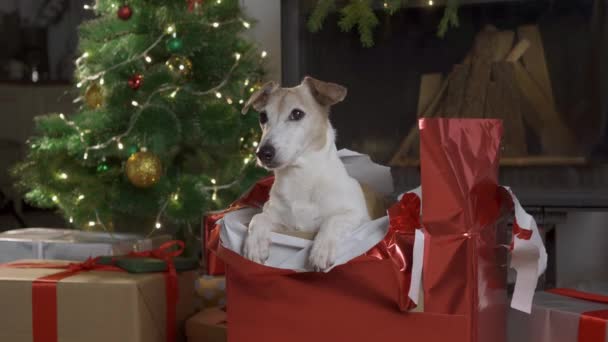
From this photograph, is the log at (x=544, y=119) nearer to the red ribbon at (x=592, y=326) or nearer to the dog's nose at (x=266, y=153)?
the red ribbon at (x=592, y=326)

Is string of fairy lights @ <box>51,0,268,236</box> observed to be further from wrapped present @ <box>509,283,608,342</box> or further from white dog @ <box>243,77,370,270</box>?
wrapped present @ <box>509,283,608,342</box>

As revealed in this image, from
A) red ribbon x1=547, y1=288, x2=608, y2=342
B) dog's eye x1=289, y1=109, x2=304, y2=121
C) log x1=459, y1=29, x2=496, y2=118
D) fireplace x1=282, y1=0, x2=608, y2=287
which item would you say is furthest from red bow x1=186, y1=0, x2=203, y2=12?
red ribbon x1=547, y1=288, x2=608, y2=342

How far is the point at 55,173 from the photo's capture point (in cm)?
235

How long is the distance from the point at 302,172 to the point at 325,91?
155mm

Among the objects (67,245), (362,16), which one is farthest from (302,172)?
(362,16)

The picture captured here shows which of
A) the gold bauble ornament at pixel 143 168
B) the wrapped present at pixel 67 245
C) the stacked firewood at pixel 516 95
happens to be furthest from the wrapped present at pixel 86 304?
the stacked firewood at pixel 516 95

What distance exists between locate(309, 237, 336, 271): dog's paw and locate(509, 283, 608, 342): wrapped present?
523 mm

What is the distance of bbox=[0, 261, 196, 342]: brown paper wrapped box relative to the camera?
1482 millimetres

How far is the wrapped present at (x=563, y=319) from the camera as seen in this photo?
51.3 inches

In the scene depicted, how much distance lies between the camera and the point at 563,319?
1352 millimetres

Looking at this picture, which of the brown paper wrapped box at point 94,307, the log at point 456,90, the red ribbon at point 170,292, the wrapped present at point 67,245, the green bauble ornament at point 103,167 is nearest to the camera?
the brown paper wrapped box at point 94,307

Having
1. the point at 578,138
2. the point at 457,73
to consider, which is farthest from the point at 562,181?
the point at 457,73

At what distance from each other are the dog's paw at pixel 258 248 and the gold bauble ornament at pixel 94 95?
139 centimetres

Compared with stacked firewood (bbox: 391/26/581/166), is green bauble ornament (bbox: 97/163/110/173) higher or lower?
lower
